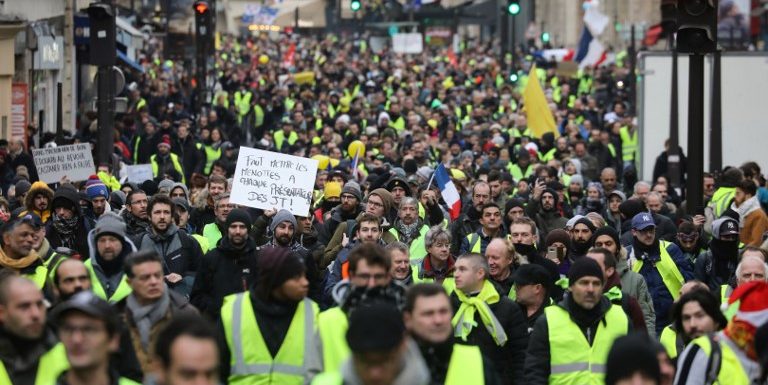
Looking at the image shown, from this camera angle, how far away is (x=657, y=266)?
1265 centimetres

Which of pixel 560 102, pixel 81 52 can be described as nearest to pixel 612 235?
pixel 81 52

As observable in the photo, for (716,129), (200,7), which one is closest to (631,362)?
(716,129)

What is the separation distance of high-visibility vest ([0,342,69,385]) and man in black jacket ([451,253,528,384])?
266 cm

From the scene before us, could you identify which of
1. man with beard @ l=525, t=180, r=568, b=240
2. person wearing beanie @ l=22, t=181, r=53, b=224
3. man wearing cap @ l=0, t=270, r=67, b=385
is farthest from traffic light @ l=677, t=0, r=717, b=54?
man wearing cap @ l=0, t=270, r=67, b=385

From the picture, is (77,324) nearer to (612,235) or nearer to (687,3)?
(612,235)

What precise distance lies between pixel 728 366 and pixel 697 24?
284 inches

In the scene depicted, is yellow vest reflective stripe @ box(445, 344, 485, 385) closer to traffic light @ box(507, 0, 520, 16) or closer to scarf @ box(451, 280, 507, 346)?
scarf @ box(451, 280, 507, 346)

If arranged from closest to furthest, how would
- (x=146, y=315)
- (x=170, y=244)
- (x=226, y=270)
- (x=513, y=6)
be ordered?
(x=146, y=315), (x=226, y=270), (x=170, y=244), (x=513, y=6)

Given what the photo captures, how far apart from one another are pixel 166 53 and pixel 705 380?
36276 millimetres

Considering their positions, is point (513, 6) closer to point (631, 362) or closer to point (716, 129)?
point (716, 129)

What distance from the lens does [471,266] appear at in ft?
31.3

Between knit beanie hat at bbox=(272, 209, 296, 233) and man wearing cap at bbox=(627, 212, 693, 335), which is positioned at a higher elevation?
knit beanie hat at bbox=(272, 209, 296, 233)

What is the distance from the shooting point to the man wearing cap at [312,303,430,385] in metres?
6.08

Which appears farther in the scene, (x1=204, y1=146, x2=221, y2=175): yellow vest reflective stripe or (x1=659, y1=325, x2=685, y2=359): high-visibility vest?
(x1=204, y1=146, x2=221, y2=175): yellow vest reflective stripe
